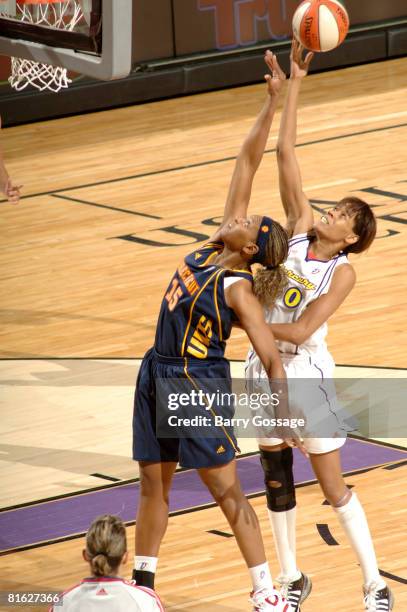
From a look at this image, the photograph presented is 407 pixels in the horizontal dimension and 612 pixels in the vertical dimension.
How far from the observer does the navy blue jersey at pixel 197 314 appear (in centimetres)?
504

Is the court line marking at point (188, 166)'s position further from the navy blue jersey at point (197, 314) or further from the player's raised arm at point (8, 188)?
the navy blue jersey at point (197, 314)

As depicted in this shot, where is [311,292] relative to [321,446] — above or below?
above

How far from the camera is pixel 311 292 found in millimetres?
5359

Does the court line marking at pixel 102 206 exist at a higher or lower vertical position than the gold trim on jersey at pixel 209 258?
higher

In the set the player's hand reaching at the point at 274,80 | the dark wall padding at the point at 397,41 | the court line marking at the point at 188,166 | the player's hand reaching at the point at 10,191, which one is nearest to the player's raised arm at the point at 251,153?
the player's hand reaching at the point at 274,80

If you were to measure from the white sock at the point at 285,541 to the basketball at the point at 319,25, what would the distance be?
2.20 meters

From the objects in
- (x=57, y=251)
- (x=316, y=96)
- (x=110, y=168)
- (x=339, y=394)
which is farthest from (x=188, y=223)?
(x=316, y=96)

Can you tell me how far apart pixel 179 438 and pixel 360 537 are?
31.3 inches

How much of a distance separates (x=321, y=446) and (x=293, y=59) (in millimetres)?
1661

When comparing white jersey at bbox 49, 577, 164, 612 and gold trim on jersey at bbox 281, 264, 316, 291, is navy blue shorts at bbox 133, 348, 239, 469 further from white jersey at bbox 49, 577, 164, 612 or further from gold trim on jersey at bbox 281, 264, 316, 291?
white jersey at bbox 49, 577, 164, 612

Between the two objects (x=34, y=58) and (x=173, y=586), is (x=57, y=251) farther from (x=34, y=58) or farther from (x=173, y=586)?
(x=173, y=586)

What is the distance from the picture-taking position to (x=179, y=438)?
5086mm

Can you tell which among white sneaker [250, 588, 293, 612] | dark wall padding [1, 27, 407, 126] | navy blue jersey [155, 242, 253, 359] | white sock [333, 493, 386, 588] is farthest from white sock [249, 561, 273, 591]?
dark wall padding [1, 27, 407, 126]

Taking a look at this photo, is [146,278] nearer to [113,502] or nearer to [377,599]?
[113,502]
